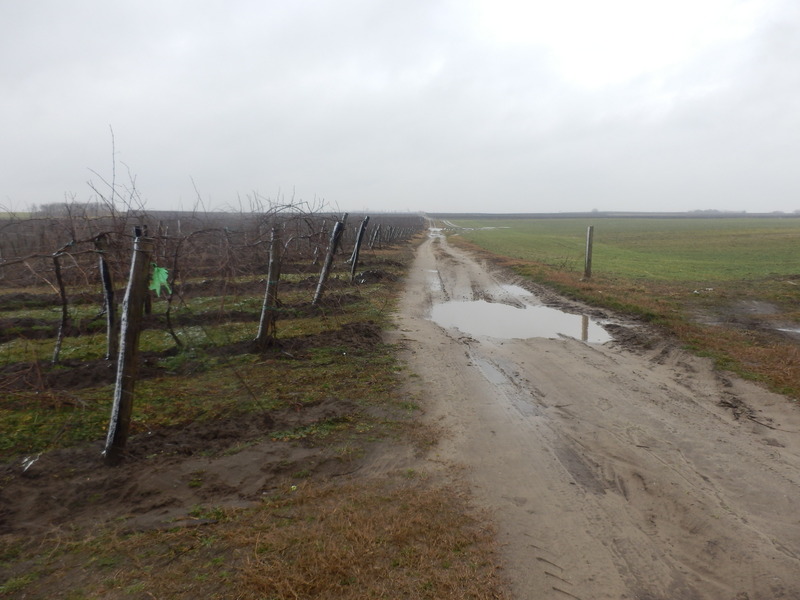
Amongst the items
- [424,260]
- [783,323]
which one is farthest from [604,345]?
[424,260]

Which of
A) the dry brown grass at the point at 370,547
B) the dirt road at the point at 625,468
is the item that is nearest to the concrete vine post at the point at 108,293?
the dry brown grass at the point at 370,547

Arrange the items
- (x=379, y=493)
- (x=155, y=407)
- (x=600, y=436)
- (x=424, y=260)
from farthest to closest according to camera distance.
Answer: (x=424, y=260)
(x=155, y=407)
(x=600, y=436)
(x=379, y=493)

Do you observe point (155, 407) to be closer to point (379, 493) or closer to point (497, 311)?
point (379, 493)

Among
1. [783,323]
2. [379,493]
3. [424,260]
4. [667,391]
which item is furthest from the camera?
[424,260]

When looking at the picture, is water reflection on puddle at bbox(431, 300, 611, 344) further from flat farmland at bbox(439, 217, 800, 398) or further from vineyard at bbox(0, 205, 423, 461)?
vineyard at bbox(0, 205, 423, 461)

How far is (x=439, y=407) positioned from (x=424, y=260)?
21670 mm

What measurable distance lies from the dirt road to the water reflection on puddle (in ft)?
5.58

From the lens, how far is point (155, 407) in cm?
595

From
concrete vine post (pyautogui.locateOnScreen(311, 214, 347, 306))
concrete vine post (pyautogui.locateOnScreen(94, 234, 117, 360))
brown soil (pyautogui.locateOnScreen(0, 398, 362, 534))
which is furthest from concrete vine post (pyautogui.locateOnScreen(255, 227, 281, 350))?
brown soil (pyautogui.locateOnScreen(0, 398, 362, 534))

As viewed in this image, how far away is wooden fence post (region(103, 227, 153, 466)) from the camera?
4289 mm

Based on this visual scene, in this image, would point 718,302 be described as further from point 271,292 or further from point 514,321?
point 271,292

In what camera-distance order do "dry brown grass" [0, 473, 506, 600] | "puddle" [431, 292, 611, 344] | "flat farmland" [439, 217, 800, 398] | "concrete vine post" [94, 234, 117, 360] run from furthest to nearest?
"puddle" [431, 292, 611, 344]
"flat farmland" [439, 217, 800, 398]
"concrete vine post" [94, 234, 117, 360]
"dry brown grass" [0, 473, 506, 600]

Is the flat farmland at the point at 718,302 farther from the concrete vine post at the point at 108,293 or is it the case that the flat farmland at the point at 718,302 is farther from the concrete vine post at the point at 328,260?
the concrete vine post at the point at 108,293

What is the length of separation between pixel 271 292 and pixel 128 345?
12.0 ft
